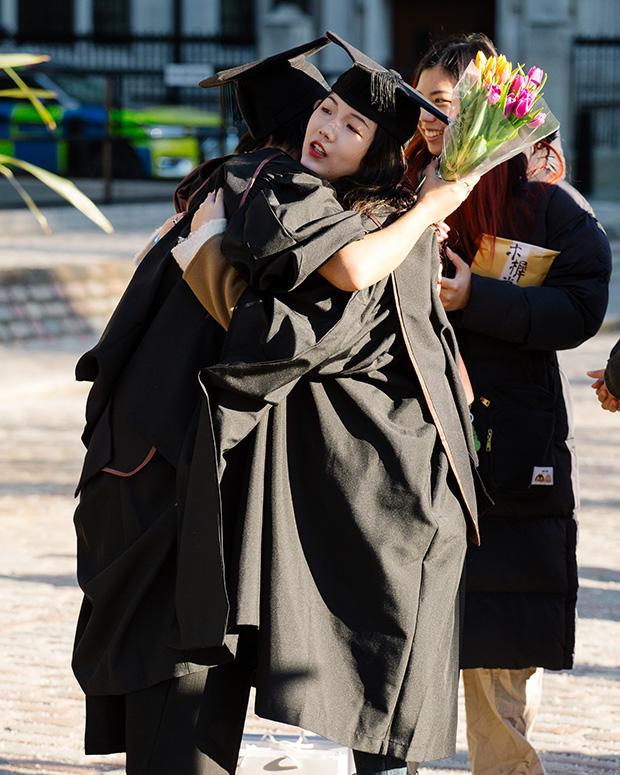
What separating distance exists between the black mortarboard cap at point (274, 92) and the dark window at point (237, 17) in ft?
102

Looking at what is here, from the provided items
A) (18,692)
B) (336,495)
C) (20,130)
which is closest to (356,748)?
(336,495)

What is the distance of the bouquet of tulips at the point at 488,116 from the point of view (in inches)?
138

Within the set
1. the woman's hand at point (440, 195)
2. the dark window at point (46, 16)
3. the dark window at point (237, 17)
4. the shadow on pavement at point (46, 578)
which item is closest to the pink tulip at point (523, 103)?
the woman's hand at point (440, 195)

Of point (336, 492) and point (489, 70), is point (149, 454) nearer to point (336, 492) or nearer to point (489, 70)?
point (336, 492)

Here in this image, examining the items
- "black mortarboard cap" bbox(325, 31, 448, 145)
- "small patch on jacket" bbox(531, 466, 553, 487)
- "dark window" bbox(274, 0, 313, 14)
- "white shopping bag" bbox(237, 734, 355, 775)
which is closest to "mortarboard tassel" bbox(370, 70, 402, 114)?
"black mortarboard cap" bbox(325, 31, 448, 145)

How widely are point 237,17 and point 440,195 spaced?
31754 millimetres

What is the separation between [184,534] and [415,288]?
0.74 meters

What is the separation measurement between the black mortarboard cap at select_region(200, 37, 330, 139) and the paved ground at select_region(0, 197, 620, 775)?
2.04 meters

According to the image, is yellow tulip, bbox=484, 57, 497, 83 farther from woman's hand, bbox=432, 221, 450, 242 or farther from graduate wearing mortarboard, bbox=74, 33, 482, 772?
graduate wearing mortarboard, bbox=74, 33, 482, 772

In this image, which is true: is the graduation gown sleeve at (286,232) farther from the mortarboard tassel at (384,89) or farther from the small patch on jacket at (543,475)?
the small patch on jacket at (543,475)

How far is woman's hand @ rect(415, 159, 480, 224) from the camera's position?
3453mm

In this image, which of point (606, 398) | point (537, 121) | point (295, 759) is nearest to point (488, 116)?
point (537, 121)

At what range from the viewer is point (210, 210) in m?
3.41

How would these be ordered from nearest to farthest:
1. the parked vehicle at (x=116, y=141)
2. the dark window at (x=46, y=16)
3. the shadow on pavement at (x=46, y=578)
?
the shadow on pavement at (x=46, y=578)
the parked vehicle at (x=116, y=141)
the dark window at (x=46, y=16)
